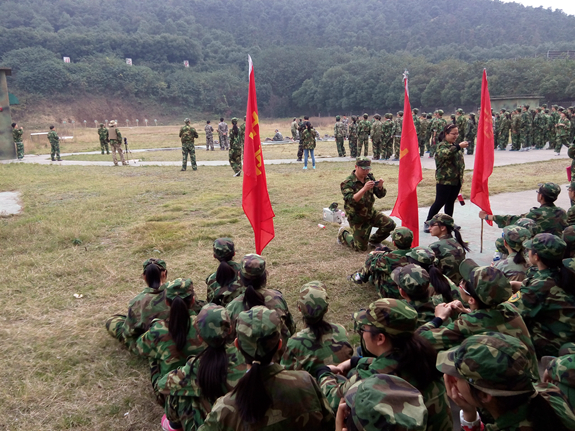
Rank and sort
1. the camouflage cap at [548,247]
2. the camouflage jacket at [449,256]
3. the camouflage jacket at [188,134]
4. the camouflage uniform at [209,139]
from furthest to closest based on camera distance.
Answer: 1. the camouflage uniform at [209,139]
2. the camouflage jacket at [188,134]
3. the camouflage jacket at [449,256]
4. the camouflage cap at [548,247]

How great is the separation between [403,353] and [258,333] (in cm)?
72

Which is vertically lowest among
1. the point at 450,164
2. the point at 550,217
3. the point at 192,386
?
the point at 192,386

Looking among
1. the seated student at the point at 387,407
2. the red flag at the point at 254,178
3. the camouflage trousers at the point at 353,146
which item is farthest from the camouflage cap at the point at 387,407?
the camouflage trousers at the point at 353,146

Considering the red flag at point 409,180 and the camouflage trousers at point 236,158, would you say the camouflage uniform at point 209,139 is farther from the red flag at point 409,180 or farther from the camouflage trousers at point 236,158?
the red flag at point 409,180

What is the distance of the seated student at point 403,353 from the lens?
2232mm

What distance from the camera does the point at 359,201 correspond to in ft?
20.9

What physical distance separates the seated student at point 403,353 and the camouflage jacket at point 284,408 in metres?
0.24

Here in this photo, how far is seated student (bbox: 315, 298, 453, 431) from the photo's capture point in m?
2.23

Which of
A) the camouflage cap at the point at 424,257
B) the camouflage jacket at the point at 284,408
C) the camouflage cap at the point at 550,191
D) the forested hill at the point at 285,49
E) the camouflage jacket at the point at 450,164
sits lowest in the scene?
the camouflage jacket at the point at 284,408

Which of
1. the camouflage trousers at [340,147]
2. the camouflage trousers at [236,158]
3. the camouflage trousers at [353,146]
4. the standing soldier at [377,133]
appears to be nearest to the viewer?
the camouflage trousers at [236,158]

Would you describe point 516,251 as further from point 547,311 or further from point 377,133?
point 377,133

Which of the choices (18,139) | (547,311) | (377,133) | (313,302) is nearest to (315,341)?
(313,302)

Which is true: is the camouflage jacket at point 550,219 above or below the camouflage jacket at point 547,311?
above

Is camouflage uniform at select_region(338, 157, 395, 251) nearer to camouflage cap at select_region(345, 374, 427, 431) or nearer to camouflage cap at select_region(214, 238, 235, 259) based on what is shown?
camouflage cap at select_region(214, 238, 235, 259)
